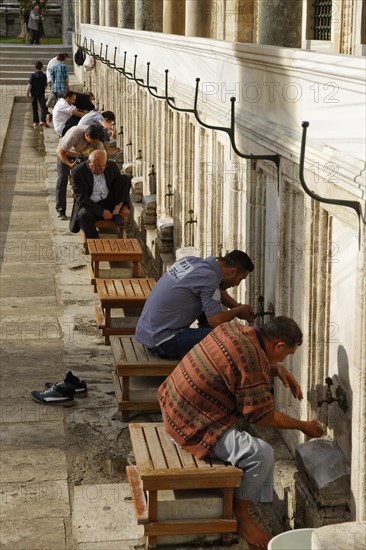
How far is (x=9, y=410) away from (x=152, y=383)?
1.08 meters

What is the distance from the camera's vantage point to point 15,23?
59625mm

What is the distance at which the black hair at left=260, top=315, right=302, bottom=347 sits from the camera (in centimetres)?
593

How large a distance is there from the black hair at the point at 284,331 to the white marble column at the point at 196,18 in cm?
1055

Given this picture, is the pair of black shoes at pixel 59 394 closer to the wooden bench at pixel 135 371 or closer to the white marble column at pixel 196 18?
the wooden bench at pixel 135 371

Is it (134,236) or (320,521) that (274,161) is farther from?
(134,236)

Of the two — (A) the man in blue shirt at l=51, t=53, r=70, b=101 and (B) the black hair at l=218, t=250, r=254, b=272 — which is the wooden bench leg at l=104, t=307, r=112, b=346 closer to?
(B) the black hair at l=218, t=250, r=254, b=272

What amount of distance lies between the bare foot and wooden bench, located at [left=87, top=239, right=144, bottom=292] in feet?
17.1

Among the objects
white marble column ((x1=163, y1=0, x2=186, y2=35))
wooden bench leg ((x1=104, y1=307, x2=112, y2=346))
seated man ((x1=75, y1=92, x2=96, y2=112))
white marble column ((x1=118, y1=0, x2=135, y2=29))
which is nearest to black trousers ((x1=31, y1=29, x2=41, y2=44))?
white marble column ((x1=118, y1=0, x2=135, y2=29))

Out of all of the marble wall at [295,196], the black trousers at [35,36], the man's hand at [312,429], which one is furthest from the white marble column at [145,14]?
the black trousers at [35,36]

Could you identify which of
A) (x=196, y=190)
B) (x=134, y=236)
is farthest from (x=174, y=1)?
(x=196, y=190)

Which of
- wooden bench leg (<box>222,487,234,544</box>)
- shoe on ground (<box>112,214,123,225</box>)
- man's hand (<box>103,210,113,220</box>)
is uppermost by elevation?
man's hand (<box>103,210,113,220</box>)

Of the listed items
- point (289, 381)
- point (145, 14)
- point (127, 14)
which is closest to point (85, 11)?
point (127, 14)

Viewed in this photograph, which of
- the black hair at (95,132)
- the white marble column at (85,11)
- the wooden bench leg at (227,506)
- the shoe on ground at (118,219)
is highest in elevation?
the white marble column at (85,11)

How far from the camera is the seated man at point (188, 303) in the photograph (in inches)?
297
